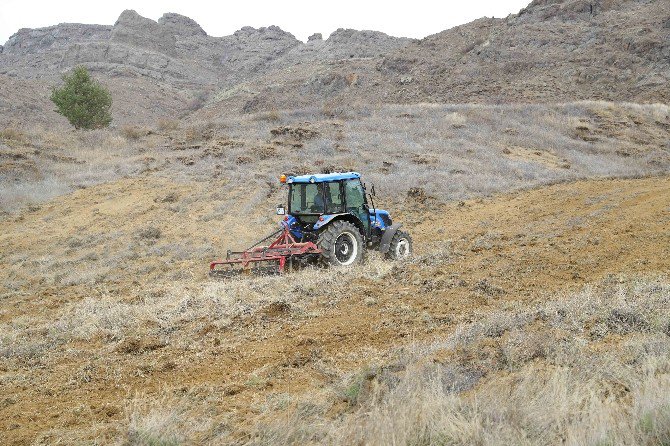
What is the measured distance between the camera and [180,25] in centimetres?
9969

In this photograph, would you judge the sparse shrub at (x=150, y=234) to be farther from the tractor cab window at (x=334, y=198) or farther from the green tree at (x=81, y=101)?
the green tree at (x=81, y=101)

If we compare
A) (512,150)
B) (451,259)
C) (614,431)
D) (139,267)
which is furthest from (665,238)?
(512,150)

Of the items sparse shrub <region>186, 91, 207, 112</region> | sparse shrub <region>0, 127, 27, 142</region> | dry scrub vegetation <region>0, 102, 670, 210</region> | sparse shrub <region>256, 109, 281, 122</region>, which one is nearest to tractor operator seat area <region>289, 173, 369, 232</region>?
dry scrub vegetation <region>0, 102, 670, 210</region>

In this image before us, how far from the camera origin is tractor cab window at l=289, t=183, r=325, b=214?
10695mm

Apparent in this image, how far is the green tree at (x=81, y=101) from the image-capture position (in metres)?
30.5

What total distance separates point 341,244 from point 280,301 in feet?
9.84

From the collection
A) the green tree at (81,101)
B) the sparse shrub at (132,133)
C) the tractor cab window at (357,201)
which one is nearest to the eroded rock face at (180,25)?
the green tree at (81,101)

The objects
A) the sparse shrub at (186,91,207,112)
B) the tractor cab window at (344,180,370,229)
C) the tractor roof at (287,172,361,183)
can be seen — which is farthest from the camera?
the sparse shrub at (186,91,207,112)

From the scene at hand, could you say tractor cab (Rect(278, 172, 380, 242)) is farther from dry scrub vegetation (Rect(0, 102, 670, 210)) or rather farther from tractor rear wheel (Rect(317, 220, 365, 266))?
dry scrub vegetation (Rect(0, 102, 670, 210))

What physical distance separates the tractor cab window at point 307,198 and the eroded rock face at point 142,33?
85124 mm

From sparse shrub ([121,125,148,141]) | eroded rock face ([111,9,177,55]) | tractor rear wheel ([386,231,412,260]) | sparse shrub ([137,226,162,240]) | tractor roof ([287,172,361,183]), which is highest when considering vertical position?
eroded rock face ([111,9,177,55])

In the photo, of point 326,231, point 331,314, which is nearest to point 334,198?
point 326,231

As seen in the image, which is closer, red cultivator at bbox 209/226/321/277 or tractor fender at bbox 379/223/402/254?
red cultivator at bbox 209/226/321/277

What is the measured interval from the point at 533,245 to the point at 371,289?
3965 mm
